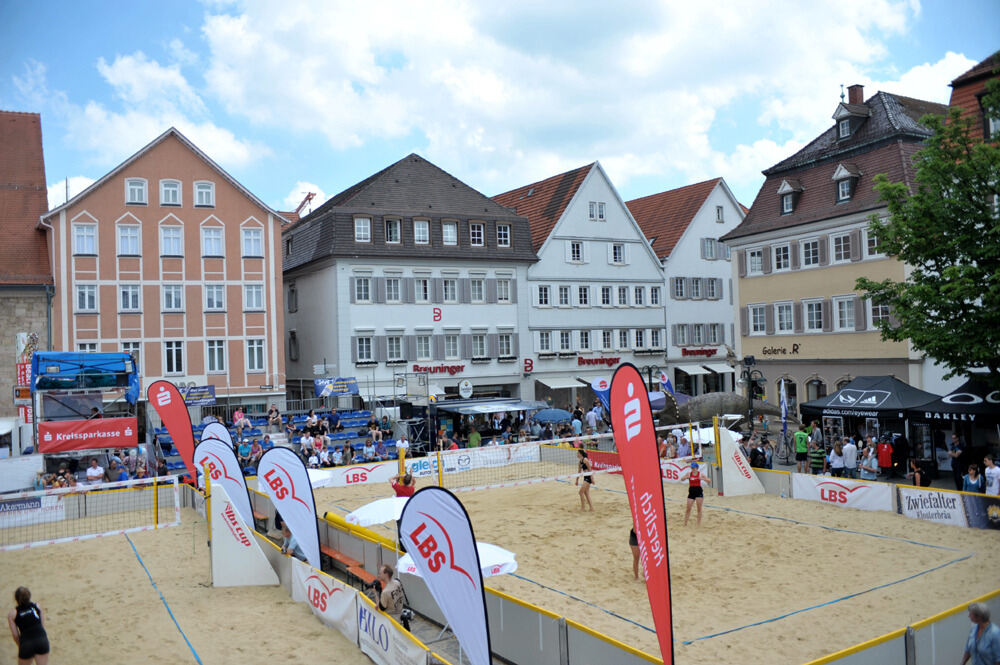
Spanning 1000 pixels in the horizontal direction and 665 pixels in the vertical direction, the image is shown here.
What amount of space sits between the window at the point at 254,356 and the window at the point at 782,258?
906 inches

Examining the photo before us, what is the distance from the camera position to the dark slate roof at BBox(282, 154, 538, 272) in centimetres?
3869

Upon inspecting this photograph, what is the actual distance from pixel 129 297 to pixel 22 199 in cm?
649

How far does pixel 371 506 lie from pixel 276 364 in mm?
22214

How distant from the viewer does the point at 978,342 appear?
1992cm

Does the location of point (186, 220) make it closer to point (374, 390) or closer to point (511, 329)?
point (374, 390)

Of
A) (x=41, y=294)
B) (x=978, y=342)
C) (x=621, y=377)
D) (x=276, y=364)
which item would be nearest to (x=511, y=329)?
(x=276, y=364)

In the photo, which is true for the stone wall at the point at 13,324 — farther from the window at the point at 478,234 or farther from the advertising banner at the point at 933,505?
the advertising banner at the point at 933,505

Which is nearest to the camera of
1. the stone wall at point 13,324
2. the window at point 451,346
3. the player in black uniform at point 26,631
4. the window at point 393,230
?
the player in black uniform at point 26,631

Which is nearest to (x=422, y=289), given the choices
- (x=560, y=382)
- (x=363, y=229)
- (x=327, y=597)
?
(x=363, y=229)

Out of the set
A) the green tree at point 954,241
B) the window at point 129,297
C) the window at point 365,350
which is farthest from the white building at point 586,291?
the green tree at point 954,241

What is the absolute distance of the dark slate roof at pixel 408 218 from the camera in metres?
38.7

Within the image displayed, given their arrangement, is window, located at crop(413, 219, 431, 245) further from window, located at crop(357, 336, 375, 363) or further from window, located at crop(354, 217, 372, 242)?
window, located at crop(357, 336, 375, 363)

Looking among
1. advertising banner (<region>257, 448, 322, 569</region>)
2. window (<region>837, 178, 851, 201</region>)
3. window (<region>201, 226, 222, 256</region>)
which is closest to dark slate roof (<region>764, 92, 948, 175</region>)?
window (<region>837, 178, 851, 201</region>)

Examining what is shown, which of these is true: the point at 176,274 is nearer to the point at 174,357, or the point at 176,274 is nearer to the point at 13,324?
the point at 174,357
